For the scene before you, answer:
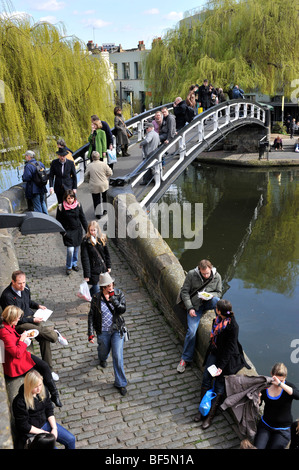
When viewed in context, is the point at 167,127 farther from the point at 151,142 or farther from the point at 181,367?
the point at 181,367

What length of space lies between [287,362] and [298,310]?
256 centimetres

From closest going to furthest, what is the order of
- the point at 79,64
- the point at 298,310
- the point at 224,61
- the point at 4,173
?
the point at 298,310 < the point at 4,173 < the point at 79,64 < the point at 224,61

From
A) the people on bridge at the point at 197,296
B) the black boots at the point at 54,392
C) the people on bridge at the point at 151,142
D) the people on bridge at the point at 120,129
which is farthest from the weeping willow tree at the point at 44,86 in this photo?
the black boots at the point at 54,392

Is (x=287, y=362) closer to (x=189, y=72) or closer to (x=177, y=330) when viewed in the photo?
(x=177, y=330)

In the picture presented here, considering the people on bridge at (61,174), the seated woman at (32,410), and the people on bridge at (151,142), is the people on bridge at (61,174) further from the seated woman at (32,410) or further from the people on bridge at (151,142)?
the seated woman at (32,410)

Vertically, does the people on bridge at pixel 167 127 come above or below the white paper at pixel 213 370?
above

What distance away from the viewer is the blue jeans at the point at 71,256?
774 centimetres

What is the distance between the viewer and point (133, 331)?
21.8ft

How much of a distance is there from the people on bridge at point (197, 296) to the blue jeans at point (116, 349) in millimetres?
802

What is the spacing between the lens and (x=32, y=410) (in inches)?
164

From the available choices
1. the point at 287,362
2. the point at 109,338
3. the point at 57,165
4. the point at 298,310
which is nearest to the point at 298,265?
the point at 298,310

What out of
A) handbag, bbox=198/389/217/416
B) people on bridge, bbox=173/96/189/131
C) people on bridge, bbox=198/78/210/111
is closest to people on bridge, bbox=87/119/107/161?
people on bridge, bbox=173/96/189/131

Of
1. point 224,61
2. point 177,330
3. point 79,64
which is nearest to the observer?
point 177,330

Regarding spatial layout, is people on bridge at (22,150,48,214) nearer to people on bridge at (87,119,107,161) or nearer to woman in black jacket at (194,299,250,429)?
people on bridge at (87,119,107,161)
